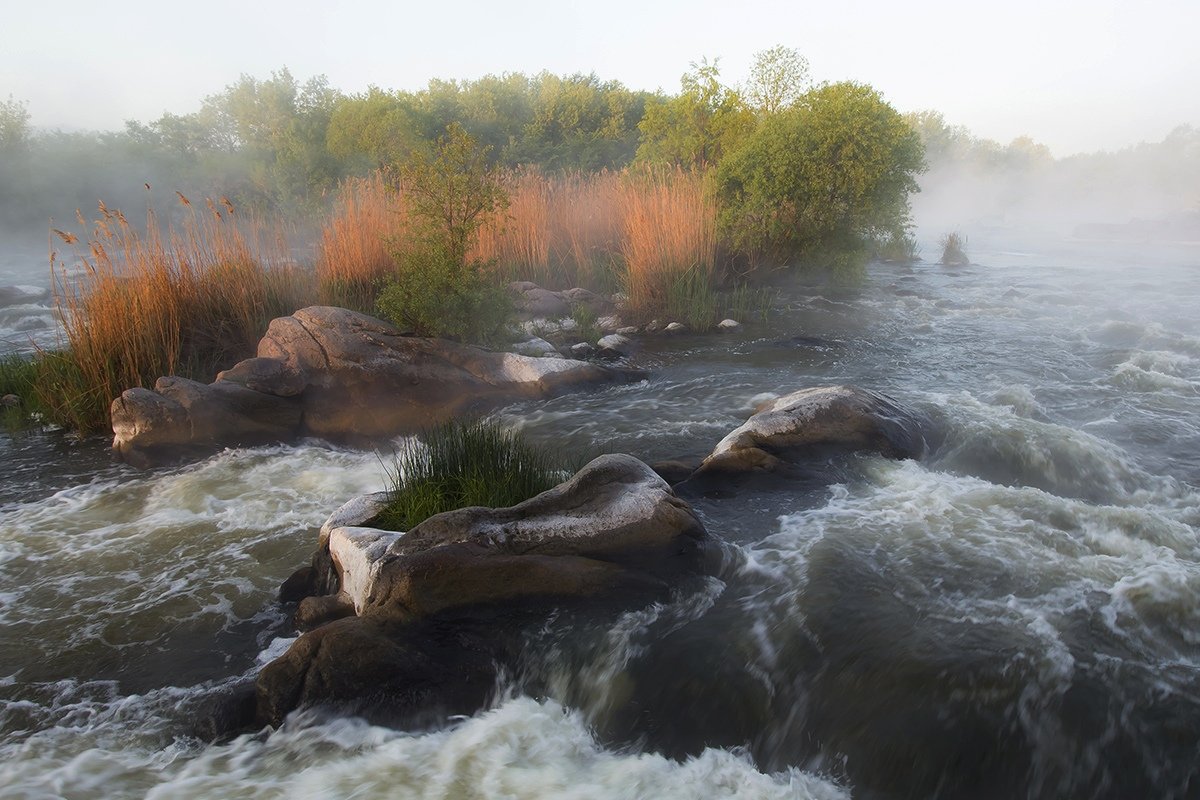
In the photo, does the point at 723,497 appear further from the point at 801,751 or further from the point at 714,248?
the point at 714,248

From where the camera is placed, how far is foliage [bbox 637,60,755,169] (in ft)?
48.9

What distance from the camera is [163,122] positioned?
29938mm

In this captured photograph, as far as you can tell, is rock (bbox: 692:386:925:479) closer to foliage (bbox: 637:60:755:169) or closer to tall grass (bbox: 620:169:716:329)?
tall grass (bbox: 620:169:716:329)

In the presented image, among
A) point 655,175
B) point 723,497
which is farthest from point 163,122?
point 723,497

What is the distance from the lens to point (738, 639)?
3920 millimetres

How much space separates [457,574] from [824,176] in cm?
970

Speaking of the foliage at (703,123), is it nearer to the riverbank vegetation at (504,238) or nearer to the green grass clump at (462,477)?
the riverbank vegetation at (504,238)

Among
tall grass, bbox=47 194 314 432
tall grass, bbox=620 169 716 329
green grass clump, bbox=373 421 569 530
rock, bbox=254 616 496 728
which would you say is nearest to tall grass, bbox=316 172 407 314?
tall grass, bbox=47 194 314 432

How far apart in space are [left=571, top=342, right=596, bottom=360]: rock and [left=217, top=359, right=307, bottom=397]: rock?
3390mm

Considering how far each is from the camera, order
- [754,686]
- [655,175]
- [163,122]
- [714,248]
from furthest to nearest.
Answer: [163,122]
[655,175]
[714,248]
[754,686]

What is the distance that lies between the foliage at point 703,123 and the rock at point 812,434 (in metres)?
9.55

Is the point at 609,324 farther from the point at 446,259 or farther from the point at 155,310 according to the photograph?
the point at 155,310

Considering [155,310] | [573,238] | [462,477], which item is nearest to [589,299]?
[573,238]

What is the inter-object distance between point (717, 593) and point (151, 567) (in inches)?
144
